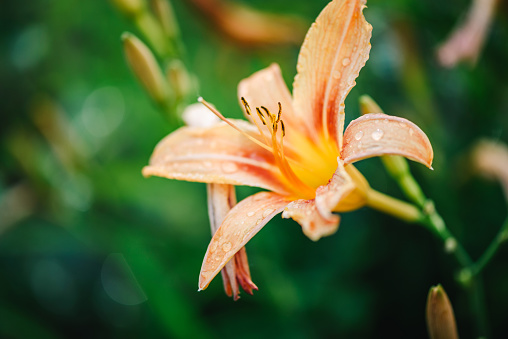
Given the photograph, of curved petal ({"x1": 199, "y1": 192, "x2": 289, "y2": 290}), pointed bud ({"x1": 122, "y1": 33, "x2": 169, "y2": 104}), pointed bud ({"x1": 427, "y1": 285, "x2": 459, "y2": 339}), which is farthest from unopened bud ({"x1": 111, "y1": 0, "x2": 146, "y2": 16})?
pointed bud ({"x1": 427, "y1": 285, "x2": 459, "y2": 339})

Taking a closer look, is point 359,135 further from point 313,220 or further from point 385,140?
point 313,220

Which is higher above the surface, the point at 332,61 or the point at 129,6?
the point at 129,6

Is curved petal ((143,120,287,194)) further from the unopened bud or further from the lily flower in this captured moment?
the unopened bud

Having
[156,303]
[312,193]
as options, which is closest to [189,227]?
[156,303]

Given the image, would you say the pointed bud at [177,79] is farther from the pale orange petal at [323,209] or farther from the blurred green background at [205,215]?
the pale orange petal at [323,209]

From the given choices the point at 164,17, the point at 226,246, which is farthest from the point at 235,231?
the point at 164,17

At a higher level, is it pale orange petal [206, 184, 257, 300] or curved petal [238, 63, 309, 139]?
curved petal [238, 63, 309, 139]
